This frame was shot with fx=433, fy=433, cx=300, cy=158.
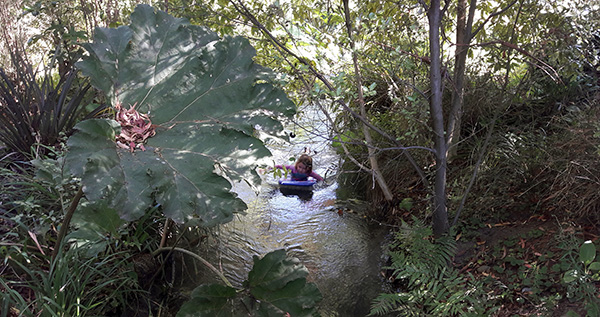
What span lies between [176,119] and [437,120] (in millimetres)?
2175

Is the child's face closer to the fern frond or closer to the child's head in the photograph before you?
the child's head

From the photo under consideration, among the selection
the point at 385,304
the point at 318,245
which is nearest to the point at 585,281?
the point at 385,304

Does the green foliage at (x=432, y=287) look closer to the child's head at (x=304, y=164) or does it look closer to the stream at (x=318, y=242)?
the stream at (x=318, y=242)

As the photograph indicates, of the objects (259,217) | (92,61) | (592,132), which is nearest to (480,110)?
(592,132)

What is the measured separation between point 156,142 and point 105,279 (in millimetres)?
1322

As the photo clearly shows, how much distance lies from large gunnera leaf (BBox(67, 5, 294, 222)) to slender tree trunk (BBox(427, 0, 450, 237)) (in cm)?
161

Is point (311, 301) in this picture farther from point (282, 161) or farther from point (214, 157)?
point (282, 161)

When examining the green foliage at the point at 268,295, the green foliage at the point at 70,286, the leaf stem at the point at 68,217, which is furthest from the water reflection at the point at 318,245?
the leaf stem at the point at 68,217

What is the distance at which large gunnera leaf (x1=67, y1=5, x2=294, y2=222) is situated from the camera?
1.86m

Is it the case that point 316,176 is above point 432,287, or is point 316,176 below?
above

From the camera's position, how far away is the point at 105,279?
2.92m

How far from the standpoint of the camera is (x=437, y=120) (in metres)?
3.56

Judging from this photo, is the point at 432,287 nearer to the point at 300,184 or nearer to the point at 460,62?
the point at 460,62

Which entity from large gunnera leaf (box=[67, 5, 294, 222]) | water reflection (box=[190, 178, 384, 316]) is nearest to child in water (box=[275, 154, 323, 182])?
water reflection (box=[190, 178, 384, 316])
